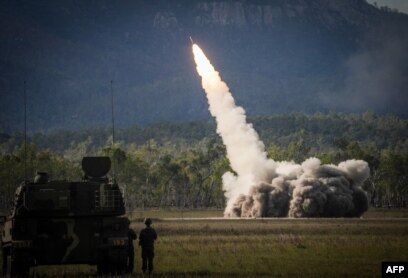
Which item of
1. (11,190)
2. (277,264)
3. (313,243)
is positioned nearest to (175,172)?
(11,190)

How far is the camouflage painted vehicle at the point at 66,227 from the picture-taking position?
33.2 meters

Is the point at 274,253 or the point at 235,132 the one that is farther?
the point at 235,132

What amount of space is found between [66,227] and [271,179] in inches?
2396

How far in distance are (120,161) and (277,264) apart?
109454 millimetres

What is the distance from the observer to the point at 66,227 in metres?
33.6

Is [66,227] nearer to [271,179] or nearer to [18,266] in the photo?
[18,266]

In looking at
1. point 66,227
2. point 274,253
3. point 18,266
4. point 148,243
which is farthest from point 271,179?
point 18,266

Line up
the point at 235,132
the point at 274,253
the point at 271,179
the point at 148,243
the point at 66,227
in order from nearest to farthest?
the point at 66,227 < the point at 148,243 < the point at 274,253 < the point at 235,132 < the point at 271,179

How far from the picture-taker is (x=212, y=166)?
17900 centimetres

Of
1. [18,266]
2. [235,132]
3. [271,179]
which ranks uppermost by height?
[235,132]

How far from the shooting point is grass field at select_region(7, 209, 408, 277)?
34.3m

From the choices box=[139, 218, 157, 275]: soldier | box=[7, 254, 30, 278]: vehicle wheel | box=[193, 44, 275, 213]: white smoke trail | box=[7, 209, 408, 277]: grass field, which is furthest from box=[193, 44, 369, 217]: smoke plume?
box=[7, 254, 30, 278]: vehicle wheel

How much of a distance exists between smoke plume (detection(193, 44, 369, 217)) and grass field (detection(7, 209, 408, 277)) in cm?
2303

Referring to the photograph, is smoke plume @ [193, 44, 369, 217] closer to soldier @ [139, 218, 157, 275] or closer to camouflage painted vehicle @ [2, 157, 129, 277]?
soldier @ [139, 218, 157, 275]
